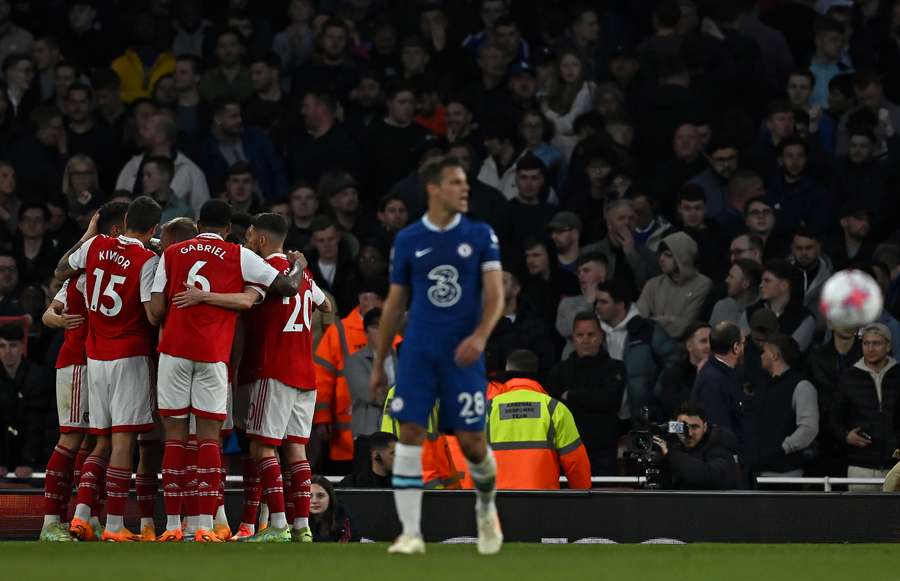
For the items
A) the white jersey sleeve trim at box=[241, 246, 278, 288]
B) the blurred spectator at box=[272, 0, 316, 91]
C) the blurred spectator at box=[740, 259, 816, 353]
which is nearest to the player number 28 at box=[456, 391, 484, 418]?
the white jersey sleeve trim at box=[241, 246, 278, 288]

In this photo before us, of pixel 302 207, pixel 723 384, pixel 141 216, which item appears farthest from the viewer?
pixel 302 207

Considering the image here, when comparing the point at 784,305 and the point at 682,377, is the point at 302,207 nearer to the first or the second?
the point at 682,377

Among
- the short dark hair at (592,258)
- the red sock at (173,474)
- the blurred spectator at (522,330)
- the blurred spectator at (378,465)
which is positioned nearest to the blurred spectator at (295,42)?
the short dark hair at (592,258)

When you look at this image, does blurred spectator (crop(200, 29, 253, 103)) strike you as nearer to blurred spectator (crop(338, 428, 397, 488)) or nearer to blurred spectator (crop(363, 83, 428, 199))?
blurred spectator (crop(363, 83, 428, 199))

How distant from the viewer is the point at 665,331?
15.6 m

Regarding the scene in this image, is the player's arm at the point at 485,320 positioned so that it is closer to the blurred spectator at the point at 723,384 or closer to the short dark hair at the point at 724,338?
the blurred spectator at the point at 723,384

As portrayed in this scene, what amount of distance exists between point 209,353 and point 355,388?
3.85 meters

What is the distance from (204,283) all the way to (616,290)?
16.5 ft

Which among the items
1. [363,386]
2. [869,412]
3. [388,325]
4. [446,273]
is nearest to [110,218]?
[388,325]

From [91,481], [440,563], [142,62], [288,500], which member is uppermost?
[142,62]

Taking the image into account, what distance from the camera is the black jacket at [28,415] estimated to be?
603 inches

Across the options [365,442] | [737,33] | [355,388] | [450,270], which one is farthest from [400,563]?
[737,33]

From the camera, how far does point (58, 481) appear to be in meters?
12.1

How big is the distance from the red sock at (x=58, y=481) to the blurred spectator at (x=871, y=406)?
20.1 ft
